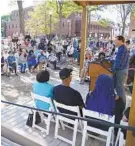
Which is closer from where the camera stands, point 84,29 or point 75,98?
point 75,98

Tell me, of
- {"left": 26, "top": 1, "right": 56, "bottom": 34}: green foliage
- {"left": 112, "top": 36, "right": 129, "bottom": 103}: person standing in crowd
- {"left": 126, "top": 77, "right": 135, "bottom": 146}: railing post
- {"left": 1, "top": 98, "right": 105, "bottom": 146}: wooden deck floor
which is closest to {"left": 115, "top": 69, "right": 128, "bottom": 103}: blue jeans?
{"left": 112, "top": 36, "right": 129, "bottom": 103}: person standing in crowd

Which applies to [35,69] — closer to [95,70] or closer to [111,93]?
[95,70]

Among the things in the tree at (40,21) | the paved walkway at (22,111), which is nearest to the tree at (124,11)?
the tree at (40,21)

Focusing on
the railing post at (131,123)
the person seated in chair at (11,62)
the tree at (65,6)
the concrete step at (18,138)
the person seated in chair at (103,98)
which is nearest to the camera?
the railing post at (131,123)

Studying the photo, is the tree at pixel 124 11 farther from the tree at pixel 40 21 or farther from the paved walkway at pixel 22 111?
the paved walkway at pixel 22 111

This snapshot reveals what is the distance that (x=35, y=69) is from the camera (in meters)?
11.6

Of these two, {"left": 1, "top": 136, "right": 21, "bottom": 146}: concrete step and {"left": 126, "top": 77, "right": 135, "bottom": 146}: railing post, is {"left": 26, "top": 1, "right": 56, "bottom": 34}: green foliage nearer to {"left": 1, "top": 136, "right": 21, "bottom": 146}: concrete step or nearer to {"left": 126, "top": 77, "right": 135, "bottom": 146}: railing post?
{"left": 1, "top": 136, "right": 21, "bottom": 146}: concrete step

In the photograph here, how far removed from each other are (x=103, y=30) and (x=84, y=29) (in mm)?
61401

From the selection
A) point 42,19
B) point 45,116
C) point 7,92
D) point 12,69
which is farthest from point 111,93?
point 42,19

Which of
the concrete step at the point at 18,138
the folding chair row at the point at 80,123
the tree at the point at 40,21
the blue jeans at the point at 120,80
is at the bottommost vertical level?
the concrete step at the point at 18,138

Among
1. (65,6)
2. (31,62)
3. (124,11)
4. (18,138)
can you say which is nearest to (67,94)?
(18,138)

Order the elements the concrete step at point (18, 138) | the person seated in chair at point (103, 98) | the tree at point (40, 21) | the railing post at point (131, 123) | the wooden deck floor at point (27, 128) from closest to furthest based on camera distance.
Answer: the railing post at point (131, 123) < the person seated in chair at point (103, 98) < the concrete step at point (18, 138) < the wooden deck floor at point (27, 128) < the tree at point (40, 21)

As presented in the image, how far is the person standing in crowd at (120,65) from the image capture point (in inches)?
191

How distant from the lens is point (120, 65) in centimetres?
491
